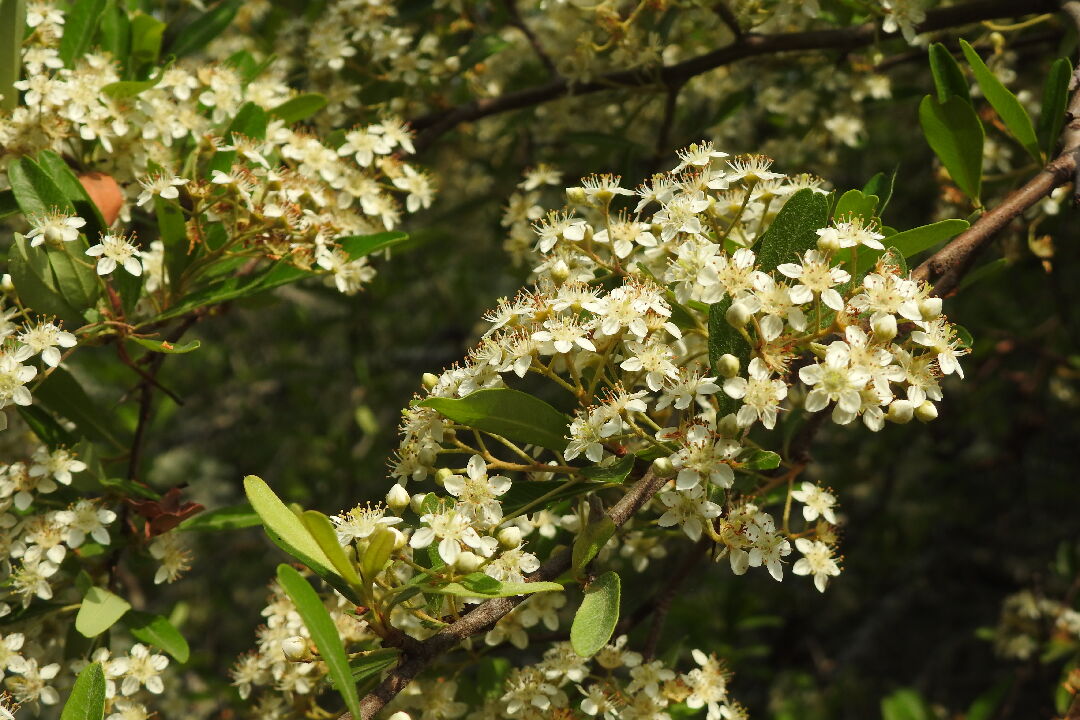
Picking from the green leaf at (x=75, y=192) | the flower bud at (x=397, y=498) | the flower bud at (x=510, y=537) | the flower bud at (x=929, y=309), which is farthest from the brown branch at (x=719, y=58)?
the flower bud at (x=510, y=537)

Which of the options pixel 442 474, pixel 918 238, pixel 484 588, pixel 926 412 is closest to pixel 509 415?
pixel 442 474

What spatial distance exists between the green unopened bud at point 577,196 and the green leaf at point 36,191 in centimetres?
112

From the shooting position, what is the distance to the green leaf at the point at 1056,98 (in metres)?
2.11

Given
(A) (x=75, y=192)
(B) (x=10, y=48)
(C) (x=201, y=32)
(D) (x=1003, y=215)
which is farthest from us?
(C) (x=201, y=32)

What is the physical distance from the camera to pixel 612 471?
168 cm

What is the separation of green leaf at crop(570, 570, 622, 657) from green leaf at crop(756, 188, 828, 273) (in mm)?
618

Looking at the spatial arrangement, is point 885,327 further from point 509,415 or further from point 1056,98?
point 1056,98

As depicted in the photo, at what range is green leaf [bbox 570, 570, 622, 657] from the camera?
1.53 m

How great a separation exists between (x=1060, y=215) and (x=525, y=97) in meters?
1.66

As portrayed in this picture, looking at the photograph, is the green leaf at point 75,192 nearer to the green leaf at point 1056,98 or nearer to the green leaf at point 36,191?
the green leaf at point 36,191

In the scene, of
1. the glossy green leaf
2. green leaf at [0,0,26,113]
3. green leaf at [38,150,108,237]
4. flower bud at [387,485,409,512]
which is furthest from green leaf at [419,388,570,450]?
green leaf at [0,0,26,113]

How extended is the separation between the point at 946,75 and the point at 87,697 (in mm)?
2182

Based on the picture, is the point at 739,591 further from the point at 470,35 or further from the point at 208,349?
the point at 208,349

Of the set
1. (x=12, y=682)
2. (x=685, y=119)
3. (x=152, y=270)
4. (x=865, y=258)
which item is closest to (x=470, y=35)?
(x=685, y=119)
